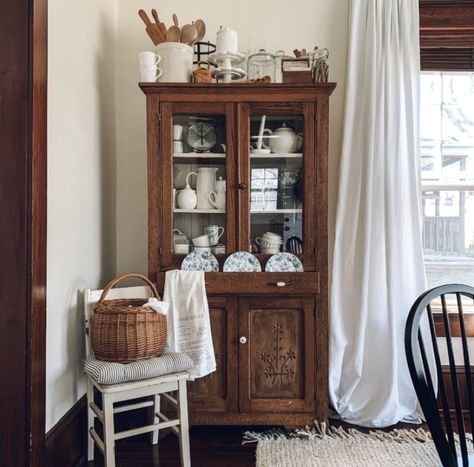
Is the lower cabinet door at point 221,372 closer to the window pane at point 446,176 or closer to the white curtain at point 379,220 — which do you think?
the white curtain at point 379,220

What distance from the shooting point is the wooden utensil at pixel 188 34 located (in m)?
2.47

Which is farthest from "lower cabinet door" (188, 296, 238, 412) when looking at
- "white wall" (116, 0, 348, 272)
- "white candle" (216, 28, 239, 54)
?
"white candle" (216, 28, 239, 54)

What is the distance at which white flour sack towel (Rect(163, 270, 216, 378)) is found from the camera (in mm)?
2229

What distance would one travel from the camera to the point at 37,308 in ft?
5.58

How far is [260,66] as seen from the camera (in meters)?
2.56

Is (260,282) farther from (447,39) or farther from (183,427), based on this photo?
(447,39)

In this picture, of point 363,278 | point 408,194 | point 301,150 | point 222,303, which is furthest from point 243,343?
point 408,194

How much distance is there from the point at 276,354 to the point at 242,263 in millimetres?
478

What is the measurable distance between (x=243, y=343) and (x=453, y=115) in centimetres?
182

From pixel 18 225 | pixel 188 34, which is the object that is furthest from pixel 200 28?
pixel 18 225

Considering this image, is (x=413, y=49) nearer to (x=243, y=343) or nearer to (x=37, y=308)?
(x=243, y=343)

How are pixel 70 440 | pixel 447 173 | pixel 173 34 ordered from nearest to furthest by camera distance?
pixel 70 440
pixel 173 34
pixel 447 173

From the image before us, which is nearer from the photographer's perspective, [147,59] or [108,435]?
[108,435]

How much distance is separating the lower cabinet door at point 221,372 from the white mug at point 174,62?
112cm
